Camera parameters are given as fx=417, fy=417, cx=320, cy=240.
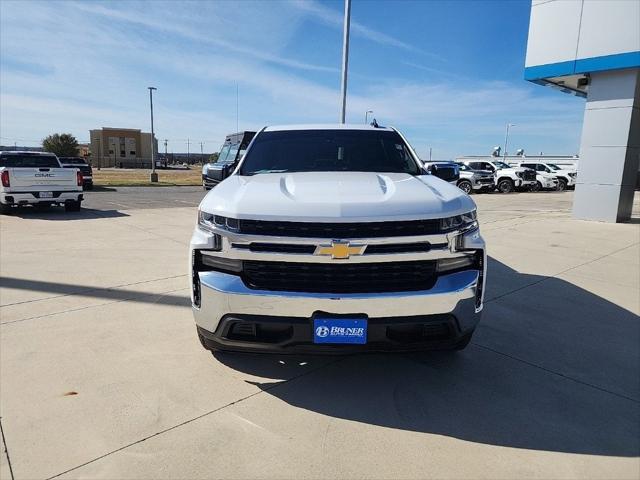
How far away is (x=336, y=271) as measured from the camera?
2.50 metres

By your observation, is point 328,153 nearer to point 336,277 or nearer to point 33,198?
point 336,277

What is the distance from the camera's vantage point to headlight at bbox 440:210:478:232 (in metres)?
2.56

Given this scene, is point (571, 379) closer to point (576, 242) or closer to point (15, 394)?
point (15, 394)

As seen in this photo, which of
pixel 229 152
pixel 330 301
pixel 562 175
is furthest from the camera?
pixel 562 175

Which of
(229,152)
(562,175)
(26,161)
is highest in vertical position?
(229,152)

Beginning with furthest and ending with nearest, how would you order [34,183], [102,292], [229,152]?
[229,152] < [34,183] < [102,292]

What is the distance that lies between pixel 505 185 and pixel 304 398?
26.8m

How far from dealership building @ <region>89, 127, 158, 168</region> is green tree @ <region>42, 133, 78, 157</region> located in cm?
2175

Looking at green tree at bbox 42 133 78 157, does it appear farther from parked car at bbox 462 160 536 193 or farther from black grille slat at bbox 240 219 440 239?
black grille slat at bbox 240 219 440 239

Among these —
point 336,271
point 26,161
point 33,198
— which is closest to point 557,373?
point 336,271

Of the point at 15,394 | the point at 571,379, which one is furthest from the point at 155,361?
the point at 571,379

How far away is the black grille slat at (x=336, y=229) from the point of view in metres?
2.44

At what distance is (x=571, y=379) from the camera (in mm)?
3057

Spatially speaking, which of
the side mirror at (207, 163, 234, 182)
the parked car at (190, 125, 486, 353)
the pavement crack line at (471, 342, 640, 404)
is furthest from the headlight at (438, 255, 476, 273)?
the side mirror at (207, 163, 234, 182)
